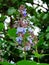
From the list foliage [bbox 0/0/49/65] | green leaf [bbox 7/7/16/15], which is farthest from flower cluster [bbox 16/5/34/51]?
green leaf [bbox 7/7/16/15]

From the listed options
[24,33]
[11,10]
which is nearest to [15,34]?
[24,33]

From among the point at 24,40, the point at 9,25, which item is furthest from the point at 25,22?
the point at 9,25

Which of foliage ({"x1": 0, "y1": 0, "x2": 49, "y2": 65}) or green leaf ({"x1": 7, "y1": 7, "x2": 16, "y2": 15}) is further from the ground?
green leaf ({"x1": 7, "y1": 7, "x2": 16, "y2": 15})

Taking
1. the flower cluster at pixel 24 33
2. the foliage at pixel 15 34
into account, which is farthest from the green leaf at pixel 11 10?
the flower cluster at pixel 24 33

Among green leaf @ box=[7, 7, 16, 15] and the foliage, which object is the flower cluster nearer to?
the foliage

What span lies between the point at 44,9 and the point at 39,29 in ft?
1.52

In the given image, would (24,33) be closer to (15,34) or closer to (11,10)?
(15,34)

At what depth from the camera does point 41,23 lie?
7.40 feet

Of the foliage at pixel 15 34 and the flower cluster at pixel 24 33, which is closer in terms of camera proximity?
the flower cluster at pixel 24 33

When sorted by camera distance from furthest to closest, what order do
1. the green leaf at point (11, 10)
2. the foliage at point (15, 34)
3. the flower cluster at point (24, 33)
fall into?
the green leaf at point (11, 10)
the foliage at point (15, 34)
the flower cluster at point (24, 33)

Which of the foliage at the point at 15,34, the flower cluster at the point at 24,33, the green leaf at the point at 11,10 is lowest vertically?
the flower cluster at the point at 24,33

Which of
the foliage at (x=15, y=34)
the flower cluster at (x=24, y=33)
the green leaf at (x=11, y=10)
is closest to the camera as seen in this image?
the flower cluster at (x=24, y=33)

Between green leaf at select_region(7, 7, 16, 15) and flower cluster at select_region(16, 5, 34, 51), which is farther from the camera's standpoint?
green leaf at select_region(7, 7, 16, 15)

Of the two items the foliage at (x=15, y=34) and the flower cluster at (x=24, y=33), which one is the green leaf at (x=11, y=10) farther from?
the flower cluster at (x=24, y=33)
